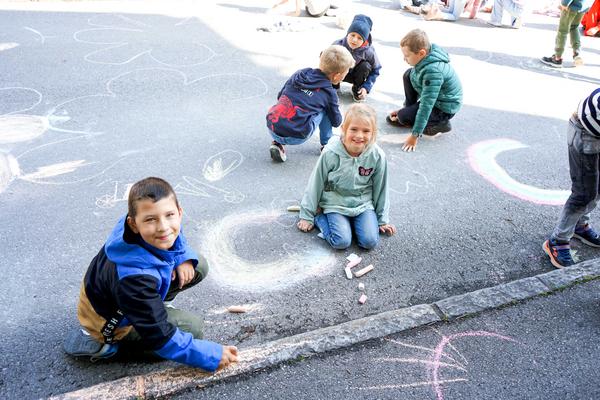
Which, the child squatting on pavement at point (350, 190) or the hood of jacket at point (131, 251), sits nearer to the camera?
the hood of jacket at point (131, 251)

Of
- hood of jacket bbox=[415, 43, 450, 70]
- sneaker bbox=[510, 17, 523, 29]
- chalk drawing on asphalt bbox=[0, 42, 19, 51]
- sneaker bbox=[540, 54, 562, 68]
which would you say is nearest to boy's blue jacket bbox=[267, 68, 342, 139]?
hood of jacket bbox=[415, 43, 450, 70]

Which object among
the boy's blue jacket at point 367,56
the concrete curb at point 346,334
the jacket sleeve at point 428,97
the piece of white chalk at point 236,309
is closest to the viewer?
the concrete curb at point 346,334

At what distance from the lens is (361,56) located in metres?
5.29

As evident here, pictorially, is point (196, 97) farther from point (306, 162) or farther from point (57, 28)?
point (57, 28)

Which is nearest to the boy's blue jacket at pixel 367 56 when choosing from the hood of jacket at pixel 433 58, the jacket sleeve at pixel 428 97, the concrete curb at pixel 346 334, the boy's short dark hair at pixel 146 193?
the hood of jacket at pixel 433 58

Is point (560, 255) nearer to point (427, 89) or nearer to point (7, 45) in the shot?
point (427, 89)

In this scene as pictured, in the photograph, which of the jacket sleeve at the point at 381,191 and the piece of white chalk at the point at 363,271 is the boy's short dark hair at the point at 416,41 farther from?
the piece of white chalk at the point at 363,271

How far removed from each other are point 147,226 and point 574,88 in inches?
261

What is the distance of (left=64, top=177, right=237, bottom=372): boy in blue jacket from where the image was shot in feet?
6.35

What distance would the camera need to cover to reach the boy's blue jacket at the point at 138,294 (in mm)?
1929

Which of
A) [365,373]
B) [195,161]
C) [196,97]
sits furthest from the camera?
[196,97]

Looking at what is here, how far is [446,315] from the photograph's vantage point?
2766 millimetres

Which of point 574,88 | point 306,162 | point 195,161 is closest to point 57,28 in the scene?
point 195,161

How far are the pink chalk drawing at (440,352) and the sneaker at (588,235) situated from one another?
4.52ft
